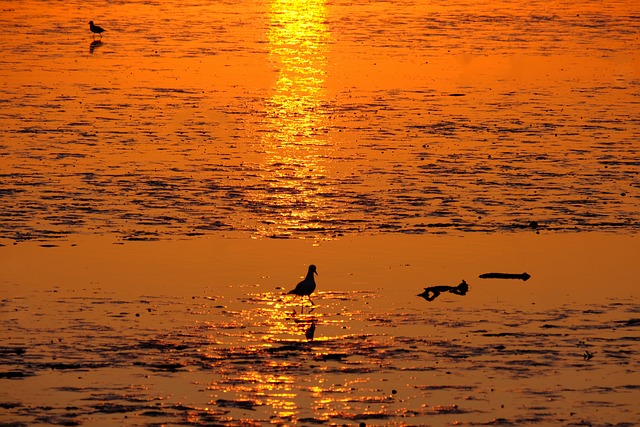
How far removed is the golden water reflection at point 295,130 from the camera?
708 inches

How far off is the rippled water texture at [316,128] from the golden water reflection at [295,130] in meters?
0.05

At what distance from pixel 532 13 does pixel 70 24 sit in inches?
559

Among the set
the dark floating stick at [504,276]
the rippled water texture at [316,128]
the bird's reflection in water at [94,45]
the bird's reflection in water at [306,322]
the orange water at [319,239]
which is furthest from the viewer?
the bird's reflection in water at [94,45]

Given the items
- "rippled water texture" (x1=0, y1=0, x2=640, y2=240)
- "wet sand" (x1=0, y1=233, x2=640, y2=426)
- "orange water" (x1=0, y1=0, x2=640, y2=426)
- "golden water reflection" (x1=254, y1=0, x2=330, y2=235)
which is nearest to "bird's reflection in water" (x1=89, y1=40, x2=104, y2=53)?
"rippled water texture" (x1=0, y1=0, x2=640, y2=240)

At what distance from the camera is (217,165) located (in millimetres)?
20516

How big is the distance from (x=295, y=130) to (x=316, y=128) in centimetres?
41

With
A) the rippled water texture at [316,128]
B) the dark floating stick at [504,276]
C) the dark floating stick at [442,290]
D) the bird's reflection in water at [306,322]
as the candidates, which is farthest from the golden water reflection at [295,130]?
the bird's reflection in water at [306,322]

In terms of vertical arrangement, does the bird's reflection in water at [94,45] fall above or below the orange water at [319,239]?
above

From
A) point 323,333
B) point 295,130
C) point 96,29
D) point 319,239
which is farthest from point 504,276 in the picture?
point 96,29

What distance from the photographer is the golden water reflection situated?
18.0 metres

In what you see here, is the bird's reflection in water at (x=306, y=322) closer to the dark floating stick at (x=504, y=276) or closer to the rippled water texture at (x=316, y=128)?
the dark floating stick at (x=504, y=276)

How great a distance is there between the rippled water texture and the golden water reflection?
48mm

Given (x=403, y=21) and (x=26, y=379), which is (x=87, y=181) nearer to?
(x=26, y=379)

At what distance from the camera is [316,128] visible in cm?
2408
